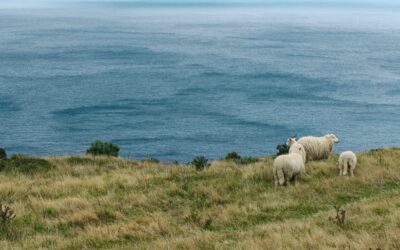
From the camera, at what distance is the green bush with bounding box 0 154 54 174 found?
23.4 meters

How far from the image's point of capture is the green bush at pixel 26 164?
23.4 metres

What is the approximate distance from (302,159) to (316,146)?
13.9ft

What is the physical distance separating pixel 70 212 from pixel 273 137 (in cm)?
6349

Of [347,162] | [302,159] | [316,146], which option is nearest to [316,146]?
[316,146]

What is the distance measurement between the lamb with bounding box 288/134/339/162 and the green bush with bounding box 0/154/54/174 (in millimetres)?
11898

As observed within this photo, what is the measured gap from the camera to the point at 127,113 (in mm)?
88125

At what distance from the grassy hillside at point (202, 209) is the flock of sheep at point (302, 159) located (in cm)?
46

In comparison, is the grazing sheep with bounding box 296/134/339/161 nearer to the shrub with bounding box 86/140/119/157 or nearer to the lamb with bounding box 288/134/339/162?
the lamb with bounding box 288/134/339/162

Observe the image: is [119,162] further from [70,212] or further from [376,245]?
[376,245]

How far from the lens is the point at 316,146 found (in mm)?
23109

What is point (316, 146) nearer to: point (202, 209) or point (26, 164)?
point (202, 209)

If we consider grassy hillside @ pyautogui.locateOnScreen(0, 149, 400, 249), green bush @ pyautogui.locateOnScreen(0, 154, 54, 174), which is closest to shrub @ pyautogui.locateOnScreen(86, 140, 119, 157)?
green bush @ pyautogui.locateOnScreen(0, 154, 54, 174)

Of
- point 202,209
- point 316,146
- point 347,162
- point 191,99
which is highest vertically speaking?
point 347,162

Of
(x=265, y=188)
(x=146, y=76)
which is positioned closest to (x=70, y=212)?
(x=265, y=188)
